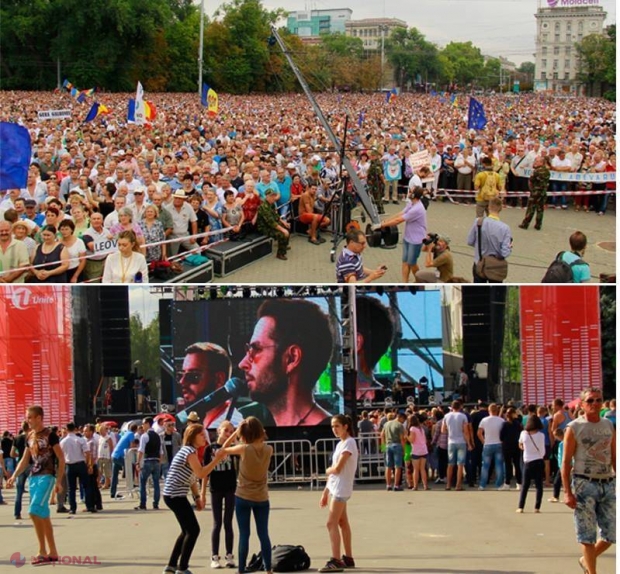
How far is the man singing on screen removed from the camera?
14.0 metres

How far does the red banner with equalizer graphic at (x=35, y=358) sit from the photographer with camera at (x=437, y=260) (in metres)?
6.10

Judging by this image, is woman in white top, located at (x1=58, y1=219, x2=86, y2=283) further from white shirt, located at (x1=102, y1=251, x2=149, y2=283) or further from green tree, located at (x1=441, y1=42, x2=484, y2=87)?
green tree, located at (x1=441, y1=42, x2=484, y2=87)

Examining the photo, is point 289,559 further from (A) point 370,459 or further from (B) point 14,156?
(A) point 370,459

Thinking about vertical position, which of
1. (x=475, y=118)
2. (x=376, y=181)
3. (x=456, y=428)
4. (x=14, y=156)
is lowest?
(x=456, y=428)

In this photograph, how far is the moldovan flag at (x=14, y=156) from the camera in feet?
32.2

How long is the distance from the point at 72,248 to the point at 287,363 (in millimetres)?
5206

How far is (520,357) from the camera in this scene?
16.3 metres

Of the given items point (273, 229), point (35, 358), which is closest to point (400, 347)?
point (273, 229)

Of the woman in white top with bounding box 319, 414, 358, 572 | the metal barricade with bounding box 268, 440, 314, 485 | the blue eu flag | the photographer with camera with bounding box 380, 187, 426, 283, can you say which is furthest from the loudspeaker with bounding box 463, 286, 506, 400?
the woman in white top with bounding box 319, 414, 358, 572

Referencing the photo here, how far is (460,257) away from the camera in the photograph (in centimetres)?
1264

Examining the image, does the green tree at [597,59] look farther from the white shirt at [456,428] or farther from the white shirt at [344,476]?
the white shirt at [344,476]

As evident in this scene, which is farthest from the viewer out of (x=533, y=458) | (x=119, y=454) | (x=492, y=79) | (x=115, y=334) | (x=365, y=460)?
(x=492, y=79)

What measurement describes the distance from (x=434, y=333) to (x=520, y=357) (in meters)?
2.75

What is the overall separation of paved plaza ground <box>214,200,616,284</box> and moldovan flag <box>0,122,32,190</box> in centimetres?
309
